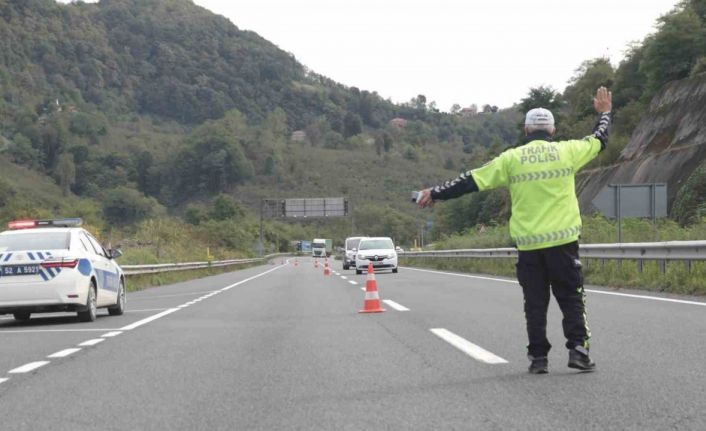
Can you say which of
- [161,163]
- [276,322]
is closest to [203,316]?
[276,322]

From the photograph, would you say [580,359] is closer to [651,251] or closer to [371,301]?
[371,301]

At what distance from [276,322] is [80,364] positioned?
4.67 metres

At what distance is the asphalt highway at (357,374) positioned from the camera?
5.41m

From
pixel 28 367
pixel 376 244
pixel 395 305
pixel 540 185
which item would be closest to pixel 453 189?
pixel 540 185

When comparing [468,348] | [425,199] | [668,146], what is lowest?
[468,348]

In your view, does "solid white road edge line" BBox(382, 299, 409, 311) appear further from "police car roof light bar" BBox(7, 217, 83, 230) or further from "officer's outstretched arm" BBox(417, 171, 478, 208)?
"officer's outstretched arm" BBox(417, 171, 478, 208)

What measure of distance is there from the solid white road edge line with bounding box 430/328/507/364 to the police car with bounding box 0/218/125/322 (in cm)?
573

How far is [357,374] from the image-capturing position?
286 inches

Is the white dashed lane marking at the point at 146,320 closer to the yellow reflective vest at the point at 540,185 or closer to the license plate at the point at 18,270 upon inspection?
the license plate at the point at 18,270

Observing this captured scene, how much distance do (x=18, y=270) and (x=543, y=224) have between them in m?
8.93

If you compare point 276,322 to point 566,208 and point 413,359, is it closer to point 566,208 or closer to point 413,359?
point 413,359

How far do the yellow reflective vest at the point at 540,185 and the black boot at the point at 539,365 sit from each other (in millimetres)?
816

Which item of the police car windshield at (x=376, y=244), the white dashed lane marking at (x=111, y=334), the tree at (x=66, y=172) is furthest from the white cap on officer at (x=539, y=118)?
the tree at (x=66, y=172)

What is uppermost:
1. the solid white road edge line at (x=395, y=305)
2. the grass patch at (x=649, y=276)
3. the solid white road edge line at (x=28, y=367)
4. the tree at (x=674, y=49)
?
the tree at (x=674, y=49)
